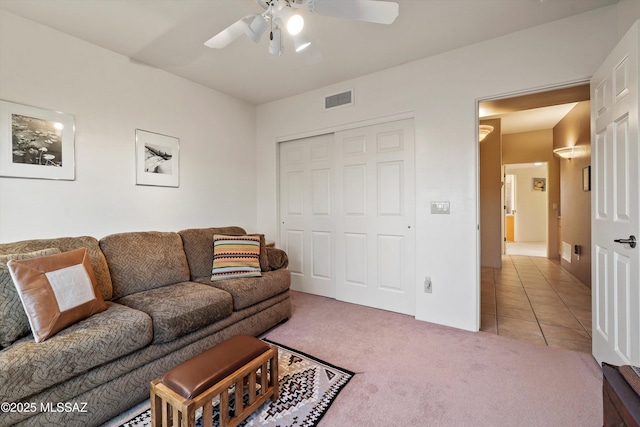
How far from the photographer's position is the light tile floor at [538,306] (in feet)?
7.90

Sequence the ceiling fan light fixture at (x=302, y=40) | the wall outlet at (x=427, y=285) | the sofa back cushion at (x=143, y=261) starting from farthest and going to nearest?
the wall outlet at (x=427, y=285) < the sofa back cushion at (x=143, y=261) < the ceiling fan light fixture at (x=302, y=40)

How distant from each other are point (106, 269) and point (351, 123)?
8.79 ft

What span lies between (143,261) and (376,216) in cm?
228

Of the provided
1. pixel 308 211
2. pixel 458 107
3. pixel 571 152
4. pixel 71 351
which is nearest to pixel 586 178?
pixel 571 152

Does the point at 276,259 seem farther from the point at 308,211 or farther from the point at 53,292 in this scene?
the point at 53,292

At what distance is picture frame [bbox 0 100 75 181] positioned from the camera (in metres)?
1.98

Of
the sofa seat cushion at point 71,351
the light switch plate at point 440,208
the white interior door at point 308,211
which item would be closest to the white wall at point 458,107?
the light switch plate at point 440,208

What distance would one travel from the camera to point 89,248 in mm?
2014

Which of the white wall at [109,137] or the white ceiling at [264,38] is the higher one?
the white ceiling at [264,38]

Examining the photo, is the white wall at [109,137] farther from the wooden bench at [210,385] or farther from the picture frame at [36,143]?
the wooden bench at [210,385]

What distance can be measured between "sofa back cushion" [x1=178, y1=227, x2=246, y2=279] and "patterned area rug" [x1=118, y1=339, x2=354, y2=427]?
3.72 ft

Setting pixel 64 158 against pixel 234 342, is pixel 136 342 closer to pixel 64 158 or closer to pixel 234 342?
pixel 234 342

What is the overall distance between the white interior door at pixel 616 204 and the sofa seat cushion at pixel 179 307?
2493 mm

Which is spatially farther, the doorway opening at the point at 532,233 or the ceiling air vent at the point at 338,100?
the ceiling air vent at the point at 338,100
